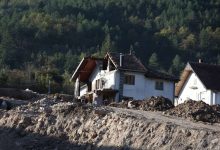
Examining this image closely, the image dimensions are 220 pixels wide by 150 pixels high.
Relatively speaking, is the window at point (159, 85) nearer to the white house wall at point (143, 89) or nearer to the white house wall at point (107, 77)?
the white house wall at point (143, 89)

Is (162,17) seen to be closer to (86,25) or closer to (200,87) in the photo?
(86,25)

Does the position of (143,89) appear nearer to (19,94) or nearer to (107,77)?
(107,77)

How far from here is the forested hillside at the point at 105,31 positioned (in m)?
123

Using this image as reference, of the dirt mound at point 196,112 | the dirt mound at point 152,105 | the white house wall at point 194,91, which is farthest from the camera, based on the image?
the white house wall at point 194,91

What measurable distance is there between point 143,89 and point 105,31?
77.1 m

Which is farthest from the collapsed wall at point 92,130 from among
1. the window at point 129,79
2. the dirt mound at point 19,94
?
the window at point 129,79

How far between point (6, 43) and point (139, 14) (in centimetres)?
4689

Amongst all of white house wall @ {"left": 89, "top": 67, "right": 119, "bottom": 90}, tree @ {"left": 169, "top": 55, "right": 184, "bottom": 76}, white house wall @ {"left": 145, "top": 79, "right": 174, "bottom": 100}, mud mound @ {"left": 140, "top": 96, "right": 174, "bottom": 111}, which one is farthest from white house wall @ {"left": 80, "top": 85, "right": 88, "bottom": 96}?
tree @ {"left": 169, "top": 55, "right": 184, "bottom": 76}

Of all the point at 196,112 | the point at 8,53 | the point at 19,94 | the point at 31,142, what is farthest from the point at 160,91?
the point at 8,53

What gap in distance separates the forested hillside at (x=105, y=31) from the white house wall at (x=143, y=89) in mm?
45645

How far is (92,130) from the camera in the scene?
3481 centimetres

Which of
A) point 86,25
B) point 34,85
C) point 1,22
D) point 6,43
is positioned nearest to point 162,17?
point 86,25

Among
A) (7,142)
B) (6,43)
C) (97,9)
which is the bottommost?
(7,142)

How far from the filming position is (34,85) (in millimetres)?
79125
